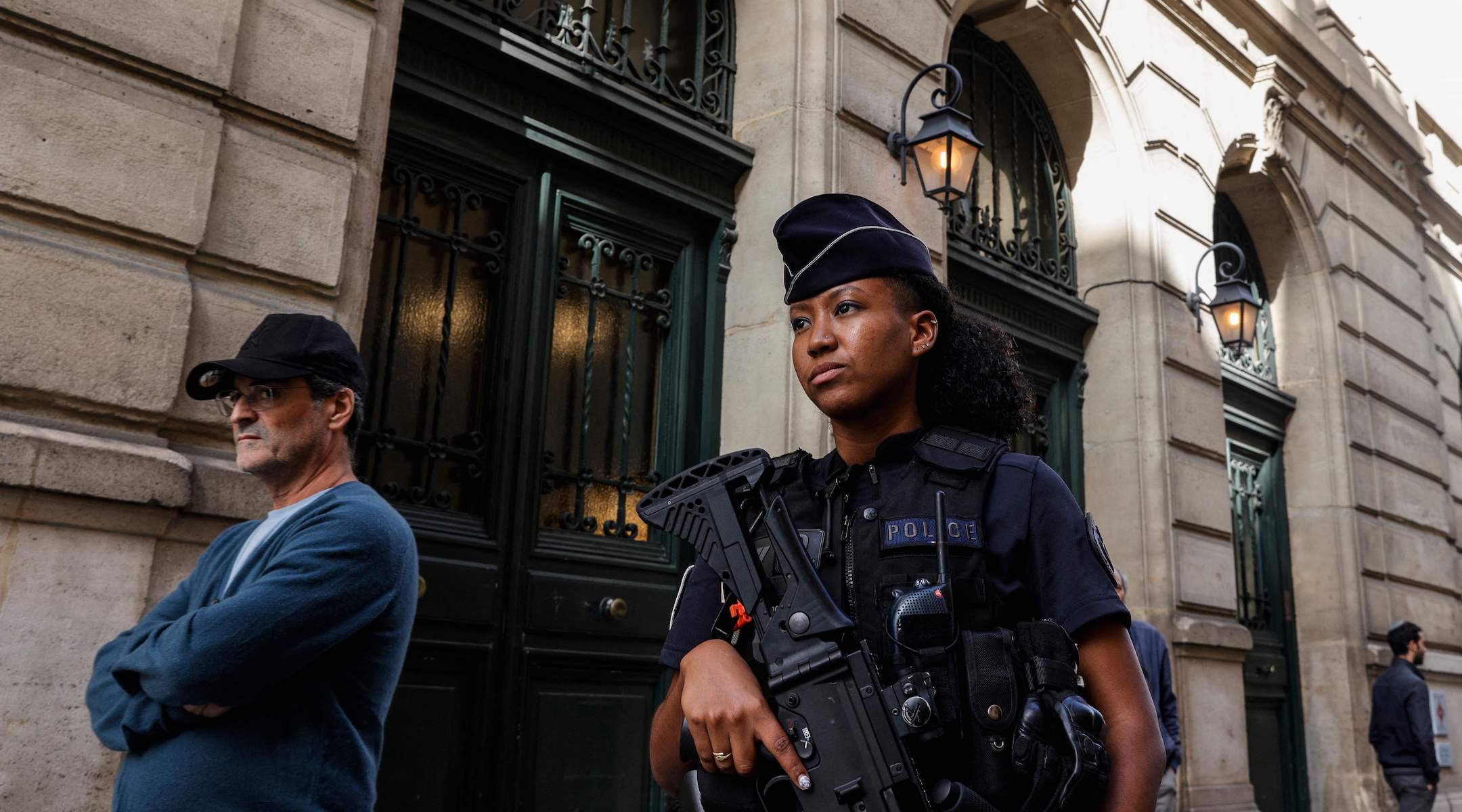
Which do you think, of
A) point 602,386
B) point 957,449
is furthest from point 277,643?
point 602,386

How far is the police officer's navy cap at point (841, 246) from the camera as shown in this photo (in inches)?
81.7

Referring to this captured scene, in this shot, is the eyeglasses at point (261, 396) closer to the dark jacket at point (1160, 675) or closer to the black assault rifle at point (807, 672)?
the black assault rifle at point (807, 672)

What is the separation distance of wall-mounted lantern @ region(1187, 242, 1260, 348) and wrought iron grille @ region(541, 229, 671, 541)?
512 centimetres

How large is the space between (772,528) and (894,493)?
0.74 feet

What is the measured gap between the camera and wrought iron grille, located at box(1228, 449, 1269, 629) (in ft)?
31.7

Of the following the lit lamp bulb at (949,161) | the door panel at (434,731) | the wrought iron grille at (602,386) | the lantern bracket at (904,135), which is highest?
the lantern bracket at (904,135)

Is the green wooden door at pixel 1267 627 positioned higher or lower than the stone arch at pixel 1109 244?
lower

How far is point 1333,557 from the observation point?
1012 cm

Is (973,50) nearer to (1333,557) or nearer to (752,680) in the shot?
(1333,557)

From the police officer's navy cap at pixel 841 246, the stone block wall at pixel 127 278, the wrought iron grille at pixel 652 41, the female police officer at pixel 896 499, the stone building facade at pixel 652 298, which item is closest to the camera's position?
the female police officer at pixel 896 499

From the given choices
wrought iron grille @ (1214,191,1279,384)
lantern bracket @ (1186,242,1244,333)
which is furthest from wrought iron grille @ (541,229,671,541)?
wrought iron grille @ (1214,191,1279,384)

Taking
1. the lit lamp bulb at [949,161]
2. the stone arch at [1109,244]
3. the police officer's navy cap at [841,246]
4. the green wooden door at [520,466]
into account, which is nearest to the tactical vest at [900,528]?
the police officer's navy cap at [841,246]

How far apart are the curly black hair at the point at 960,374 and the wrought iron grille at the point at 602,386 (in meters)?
3.01

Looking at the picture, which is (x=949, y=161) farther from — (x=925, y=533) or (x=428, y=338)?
(x=925, y=533)
